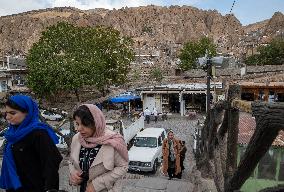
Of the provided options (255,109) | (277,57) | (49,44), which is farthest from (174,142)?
(277,57)

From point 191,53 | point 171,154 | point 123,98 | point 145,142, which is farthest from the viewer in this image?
point 191,53

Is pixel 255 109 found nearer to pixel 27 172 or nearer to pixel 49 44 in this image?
pixel 27 172

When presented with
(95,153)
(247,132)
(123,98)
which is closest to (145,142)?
(247,132)

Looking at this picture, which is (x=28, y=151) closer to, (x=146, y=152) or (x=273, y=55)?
(x=146, y=152)

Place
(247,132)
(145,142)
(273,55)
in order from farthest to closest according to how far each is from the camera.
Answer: (273,55) → (145,142) → (247,132)

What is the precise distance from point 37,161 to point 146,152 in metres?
11.7

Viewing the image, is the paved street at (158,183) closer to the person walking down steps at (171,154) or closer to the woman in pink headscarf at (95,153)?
the woman in pink headscarf at (95,153)

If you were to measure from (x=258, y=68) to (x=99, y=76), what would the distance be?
1832 centimetres

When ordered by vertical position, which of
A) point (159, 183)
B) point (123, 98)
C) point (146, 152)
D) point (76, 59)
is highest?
point (76, 59)

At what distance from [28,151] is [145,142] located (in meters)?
12.3

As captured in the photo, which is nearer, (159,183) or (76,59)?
(159,183)

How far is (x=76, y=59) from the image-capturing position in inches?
1419

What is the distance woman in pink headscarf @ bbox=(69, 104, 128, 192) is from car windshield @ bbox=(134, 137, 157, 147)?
1201 cm

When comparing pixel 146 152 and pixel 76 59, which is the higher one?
pixel 76 59
